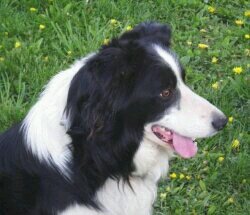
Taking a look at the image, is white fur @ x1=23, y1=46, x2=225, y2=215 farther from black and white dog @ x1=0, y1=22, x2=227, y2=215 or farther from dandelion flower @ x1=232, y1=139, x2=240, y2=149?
dandelion flower @ x1=232, y1=139, x2=240, y2=149

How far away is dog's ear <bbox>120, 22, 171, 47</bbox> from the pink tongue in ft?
1.48

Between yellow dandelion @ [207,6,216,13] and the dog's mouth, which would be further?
yellow dandelion @ [207,6,216,13]

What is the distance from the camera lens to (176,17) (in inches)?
185

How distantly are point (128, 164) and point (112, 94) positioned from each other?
1.38 feet

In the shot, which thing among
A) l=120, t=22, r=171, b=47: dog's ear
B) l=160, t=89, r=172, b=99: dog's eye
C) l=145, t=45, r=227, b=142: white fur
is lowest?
l=145, t=45, r=227, b=142: white fur

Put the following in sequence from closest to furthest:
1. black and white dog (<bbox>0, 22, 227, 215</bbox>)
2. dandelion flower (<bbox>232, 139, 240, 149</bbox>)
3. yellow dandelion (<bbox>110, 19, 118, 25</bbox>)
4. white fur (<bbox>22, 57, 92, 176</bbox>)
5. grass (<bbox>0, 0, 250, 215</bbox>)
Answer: black and white dog (<bbox>0, 22, 227, 215</bbox>) < white fur (<bbox>22, 57, 92, 176</bbox>) < grass (<bbox>0, 0, 250, 215</bbox>) < dandelion flower (<bbox>232, 139, 240, 149</bbox>) < yellow dandelion (<bbox>110, 19, 118, 25</bbox>)

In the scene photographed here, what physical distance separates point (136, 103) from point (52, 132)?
41 centimetres

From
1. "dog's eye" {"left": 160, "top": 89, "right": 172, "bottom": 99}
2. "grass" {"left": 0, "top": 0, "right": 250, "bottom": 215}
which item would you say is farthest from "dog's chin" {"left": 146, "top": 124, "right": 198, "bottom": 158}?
"grass" {"left": 0, "top": 0, "right": 250, "bottom": 215}

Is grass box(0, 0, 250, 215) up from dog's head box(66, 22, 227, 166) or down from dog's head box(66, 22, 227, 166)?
Answer: down

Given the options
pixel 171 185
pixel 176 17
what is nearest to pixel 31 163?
pixel 171 185

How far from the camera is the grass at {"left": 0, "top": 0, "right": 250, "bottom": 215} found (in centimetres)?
350

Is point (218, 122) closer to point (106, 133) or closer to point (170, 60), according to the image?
point (170, 60)

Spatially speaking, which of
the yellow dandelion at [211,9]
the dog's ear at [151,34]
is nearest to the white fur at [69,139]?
the dog's ear at [151,34]

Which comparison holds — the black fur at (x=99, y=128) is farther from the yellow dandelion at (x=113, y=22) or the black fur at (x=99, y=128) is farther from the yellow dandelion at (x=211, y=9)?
the yellow dandelion at (x=211, y=9)
